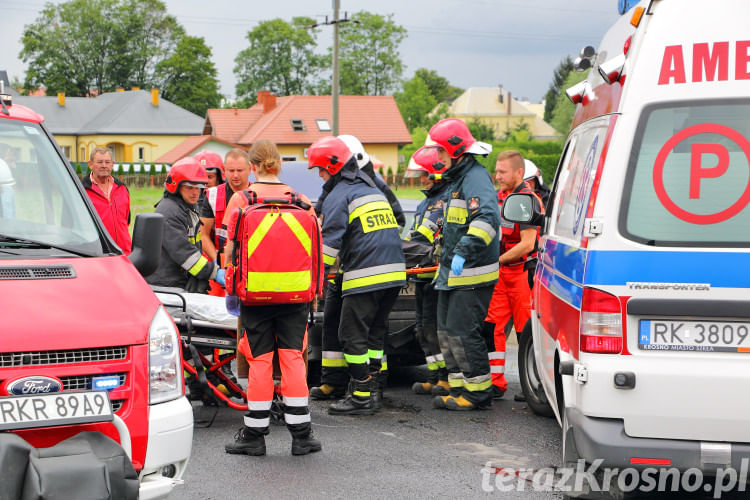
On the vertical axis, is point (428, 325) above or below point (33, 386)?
below

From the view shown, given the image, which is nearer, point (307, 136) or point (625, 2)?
point (625, 2)

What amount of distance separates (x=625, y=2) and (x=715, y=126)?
51.8 inches

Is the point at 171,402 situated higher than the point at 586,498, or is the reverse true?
the point at 171,402

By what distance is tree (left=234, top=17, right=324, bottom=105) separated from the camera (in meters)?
89.6

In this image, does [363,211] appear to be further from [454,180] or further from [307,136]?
[307,136]

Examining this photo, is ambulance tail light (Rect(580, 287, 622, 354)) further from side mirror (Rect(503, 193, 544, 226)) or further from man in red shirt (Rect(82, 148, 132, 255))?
man in red shirt (Rect(82, 148, 132, 255))

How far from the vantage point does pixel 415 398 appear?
8.22 metres

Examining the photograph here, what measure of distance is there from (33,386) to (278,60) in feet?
294

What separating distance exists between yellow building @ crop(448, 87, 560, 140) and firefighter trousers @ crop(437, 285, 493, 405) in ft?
441

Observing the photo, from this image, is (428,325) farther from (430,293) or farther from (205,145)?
(205,145)

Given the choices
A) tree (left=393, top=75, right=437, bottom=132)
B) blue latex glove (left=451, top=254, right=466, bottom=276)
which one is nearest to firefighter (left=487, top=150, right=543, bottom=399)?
blue latex glove (left=451, top=254, right=466, bottom=276)

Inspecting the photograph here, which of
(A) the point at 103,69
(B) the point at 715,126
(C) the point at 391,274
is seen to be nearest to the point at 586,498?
(B) the point at 715,126

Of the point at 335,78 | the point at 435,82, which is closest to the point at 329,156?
the point at 335,78

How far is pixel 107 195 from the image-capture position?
9180mm
